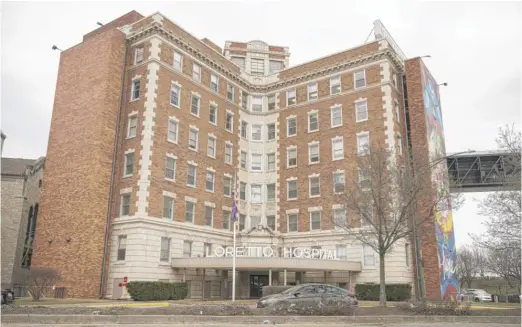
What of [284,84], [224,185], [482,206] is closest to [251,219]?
[224,185]

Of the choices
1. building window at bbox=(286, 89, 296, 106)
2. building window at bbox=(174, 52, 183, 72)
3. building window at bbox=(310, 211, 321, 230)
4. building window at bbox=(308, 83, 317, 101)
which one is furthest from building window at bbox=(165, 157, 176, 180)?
building window at bbox=(308, 83, 317, 101)

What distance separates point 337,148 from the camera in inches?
1754

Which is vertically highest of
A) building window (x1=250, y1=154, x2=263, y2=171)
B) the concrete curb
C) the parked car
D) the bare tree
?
building window (x1=250, y1=154, x2=263, y2=171)

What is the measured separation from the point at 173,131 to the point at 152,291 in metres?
14.2

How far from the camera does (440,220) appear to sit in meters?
42.7

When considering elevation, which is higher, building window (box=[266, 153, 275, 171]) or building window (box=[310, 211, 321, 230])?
building window (box=[266, 153, 275, 171])

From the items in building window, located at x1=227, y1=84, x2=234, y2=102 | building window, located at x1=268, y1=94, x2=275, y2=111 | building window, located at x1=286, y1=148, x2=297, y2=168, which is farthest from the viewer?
building window, located at x1=268, y1=94, x2=275, y2=111

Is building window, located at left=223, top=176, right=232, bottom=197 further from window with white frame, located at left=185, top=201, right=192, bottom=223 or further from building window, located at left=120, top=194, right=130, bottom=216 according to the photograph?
building window, located at left=120, top=194, right=130, bottom=216

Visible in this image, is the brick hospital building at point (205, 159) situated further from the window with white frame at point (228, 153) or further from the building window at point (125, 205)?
the window with white frame at point (228, 153)

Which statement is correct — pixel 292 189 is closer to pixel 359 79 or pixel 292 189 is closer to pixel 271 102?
pixel 271 102

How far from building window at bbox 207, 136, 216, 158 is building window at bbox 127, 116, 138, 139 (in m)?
7.51

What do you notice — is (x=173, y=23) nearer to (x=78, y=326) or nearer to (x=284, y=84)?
(x=284, y=84)

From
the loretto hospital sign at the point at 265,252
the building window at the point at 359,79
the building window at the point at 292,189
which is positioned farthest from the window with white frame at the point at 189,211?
the building window at the point at 359,79

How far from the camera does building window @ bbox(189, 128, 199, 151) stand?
41906mm
